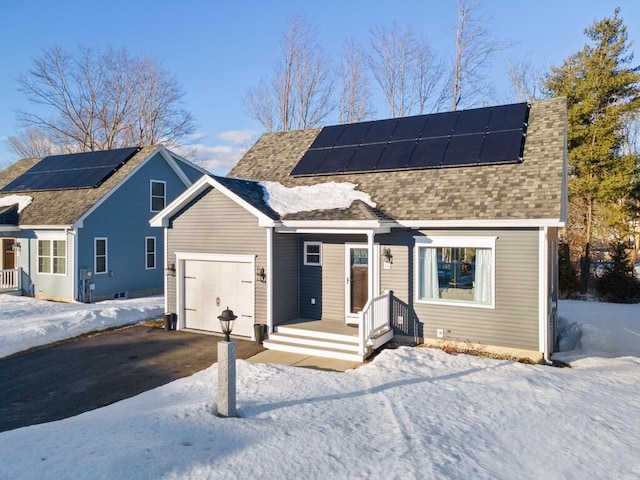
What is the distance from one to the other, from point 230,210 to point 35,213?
10.7 metres

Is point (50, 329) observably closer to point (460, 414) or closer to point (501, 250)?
point (460, 414)

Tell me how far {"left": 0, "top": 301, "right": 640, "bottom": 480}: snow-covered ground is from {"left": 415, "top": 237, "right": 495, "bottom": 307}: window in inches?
65.3

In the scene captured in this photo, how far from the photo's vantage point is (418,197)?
1038cm

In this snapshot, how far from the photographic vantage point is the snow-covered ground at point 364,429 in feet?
14.4

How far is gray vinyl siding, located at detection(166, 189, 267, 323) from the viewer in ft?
34.9

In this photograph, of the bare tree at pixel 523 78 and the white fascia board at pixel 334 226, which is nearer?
the white fascia board at pixel 334 226

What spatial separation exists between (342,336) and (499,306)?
3.47 meters

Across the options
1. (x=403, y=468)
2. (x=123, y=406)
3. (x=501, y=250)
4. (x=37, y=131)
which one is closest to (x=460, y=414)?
(x=403, y=468)

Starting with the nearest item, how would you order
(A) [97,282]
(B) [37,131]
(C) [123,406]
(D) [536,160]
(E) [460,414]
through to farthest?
(E) [460,414]
(C) [123,406]
(D) [536,160]
(A) [97,282]
(B) [37,131]

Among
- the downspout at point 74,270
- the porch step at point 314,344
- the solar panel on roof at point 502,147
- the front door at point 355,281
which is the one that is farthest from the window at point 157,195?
the solar panel on roof at point 502,147

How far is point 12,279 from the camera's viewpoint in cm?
1681

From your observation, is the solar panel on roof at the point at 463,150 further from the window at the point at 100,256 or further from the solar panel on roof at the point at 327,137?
the window at the point at 100,256

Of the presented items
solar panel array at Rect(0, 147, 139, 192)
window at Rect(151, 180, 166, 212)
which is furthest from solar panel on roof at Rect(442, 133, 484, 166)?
solar panel array at Rect(0, 147, 139, 192)

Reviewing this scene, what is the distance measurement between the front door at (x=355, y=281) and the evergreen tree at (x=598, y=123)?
15711 millimetres
